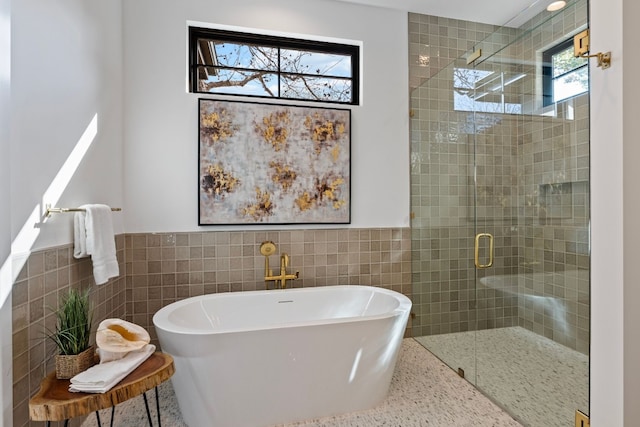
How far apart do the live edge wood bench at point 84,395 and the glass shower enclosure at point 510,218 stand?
1.98 m

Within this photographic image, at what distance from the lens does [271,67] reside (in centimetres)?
290

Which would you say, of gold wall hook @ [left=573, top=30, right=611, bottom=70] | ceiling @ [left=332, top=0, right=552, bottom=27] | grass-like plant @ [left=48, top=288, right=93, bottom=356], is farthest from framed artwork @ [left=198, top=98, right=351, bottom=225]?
gold wall hook @ [left=573, top=30, right=611, bottom=70]

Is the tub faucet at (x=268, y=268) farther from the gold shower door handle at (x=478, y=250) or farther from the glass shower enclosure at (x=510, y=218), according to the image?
the gold shower door handle at (x=478, y=250)

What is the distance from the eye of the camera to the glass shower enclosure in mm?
1850

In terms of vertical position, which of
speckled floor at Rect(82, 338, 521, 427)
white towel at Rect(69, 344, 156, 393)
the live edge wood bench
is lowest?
speckled floor at Rect(82, 338, 521, 427)

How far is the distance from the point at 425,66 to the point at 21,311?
331 centimetres

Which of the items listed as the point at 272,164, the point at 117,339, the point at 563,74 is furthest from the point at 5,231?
the point at 563,74

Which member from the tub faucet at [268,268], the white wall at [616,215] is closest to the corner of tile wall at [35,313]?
the tub faucet at [268,268]

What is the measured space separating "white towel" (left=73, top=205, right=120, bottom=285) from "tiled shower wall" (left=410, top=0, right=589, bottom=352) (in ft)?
7.82

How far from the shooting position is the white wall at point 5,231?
52.2 inches

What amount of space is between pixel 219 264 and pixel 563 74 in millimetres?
2607

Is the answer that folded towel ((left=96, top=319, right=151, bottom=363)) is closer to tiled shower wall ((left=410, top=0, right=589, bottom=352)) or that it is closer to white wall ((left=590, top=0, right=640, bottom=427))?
white wall ((left=590, top=0, right=640, bottom=427))

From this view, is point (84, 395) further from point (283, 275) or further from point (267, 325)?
point (283, 275)

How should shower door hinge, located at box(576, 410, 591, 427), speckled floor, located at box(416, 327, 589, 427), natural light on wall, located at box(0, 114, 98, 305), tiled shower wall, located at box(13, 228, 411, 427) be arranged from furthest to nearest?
tiled shower wall, located at box(13, 228, 411, 427) < speckled floor, located at box(416, 327, 589, 427) < shower door hinge, located at box(576, 410, 591, 427) < natural light on wall, located at box(0, 114, 98, 305)
